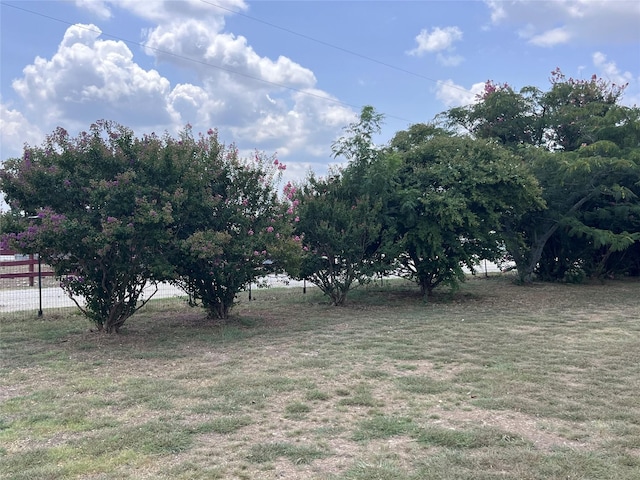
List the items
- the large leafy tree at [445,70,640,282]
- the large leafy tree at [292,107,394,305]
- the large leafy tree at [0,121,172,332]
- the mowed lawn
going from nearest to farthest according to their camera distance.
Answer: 1. the mowed lawn
2. the large leafy tree at [0,121,172,332]
3. the large leafy tree at [292,107,394,305]
4. the large leafy tree at [445,70,640,282]

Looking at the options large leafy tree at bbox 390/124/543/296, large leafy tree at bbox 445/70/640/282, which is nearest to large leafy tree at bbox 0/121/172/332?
A: large leafy tree at bbox 390/124/543/296

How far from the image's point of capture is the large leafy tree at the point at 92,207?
662 cm

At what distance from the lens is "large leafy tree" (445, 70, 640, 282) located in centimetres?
1254

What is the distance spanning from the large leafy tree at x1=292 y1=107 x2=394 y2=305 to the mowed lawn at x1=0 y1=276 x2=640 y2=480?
1777 millimetres

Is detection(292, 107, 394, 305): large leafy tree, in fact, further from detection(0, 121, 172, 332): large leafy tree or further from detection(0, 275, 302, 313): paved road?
detection(0, 121, 172, 332): large leafy tree

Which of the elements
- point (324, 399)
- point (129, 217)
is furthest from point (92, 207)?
point (324, 399)

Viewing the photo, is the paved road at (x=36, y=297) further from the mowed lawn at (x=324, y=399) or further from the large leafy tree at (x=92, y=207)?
the large leafy tree at (x=92, y=207)

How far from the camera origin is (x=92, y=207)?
6.97 meters

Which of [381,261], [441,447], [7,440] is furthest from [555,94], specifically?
[7,440]

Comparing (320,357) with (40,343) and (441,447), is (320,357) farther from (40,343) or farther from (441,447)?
(40,343)

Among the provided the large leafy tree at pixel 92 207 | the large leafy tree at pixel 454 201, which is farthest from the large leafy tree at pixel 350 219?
the large leafy tree at pixel 92 207

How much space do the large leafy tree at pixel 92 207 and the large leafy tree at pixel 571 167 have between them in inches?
327

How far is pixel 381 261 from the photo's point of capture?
34.6 feet

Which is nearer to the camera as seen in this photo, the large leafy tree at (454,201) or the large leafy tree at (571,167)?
the large leafy tree at (454,201)
